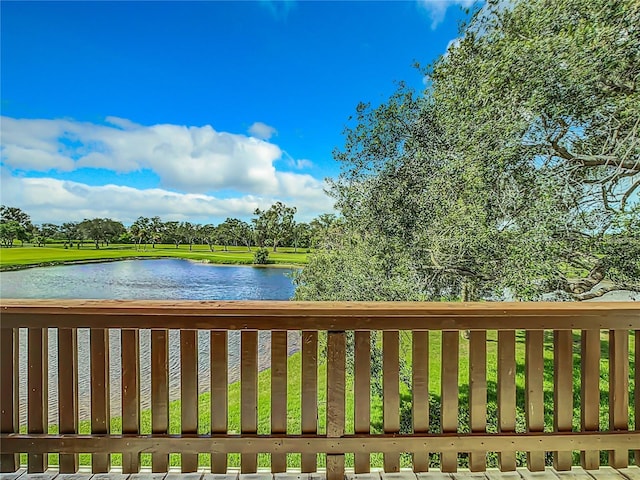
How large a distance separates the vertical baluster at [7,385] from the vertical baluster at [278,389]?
1.08m

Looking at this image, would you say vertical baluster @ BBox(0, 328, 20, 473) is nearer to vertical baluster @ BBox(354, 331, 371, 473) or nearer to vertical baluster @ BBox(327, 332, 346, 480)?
vertical baluster @ BBox(327, 332, 346, 480)

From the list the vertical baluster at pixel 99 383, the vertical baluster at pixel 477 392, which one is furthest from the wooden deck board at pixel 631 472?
the vertical baluster at pixel 99 383

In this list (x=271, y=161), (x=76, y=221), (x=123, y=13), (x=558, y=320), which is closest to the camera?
(x=558, y=320)

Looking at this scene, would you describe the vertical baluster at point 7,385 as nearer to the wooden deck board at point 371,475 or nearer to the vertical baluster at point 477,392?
the wooden deck board at point 371,475

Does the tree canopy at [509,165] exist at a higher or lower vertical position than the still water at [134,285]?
higher

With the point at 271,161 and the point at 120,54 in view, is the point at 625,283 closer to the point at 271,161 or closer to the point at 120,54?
the point at 271,161

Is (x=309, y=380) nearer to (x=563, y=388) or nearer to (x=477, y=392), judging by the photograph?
(x=477, y=392)

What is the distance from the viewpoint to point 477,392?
1545mm

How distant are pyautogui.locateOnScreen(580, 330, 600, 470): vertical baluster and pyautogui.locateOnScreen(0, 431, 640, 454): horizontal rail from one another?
100 millimetres

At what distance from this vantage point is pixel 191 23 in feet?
9.45

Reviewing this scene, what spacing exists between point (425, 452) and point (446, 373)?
0.34 metres

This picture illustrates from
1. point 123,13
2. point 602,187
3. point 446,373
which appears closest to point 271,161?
point 123,13

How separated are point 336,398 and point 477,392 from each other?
599mm

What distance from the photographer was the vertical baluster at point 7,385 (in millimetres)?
1526
